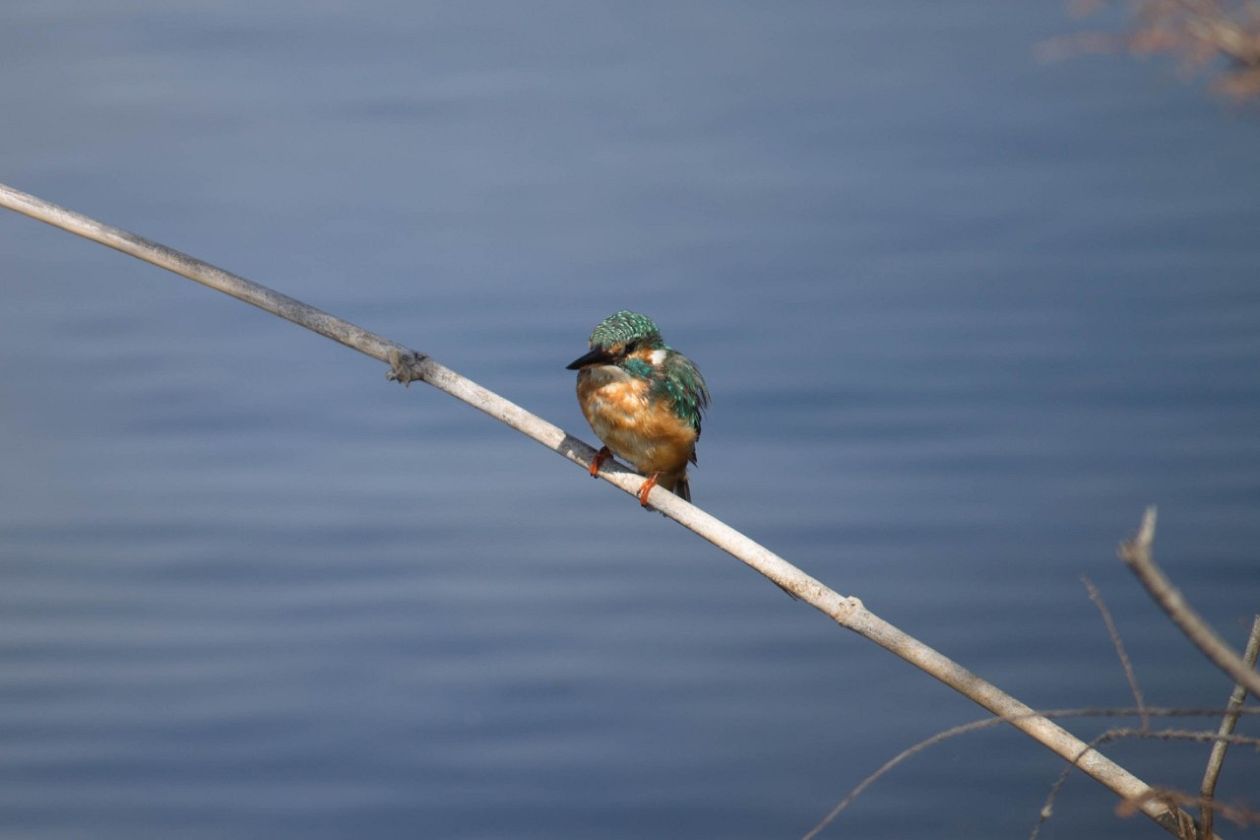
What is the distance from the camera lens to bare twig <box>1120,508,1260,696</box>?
0.78 meters

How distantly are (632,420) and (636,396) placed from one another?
1.7 inches

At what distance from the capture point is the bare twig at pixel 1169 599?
30.7 inches

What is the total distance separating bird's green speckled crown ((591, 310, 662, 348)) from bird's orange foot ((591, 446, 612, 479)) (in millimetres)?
169

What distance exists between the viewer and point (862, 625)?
5.14 ft

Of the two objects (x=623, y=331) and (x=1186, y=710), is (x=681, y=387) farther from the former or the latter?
(x=1186, y=710)

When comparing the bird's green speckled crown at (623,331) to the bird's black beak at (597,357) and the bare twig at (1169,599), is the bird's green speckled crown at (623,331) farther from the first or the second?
the bare twig at (1169,599)

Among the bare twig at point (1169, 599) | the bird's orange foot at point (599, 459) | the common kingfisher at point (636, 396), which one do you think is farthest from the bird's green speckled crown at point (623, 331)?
the bare twig at point (1169, 599)

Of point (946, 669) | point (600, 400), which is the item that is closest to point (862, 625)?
point (946, 669)

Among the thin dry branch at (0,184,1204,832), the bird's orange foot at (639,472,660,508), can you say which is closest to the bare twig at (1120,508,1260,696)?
the thin dry branch at (0,184,1204,832)

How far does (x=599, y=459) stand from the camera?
2.21 meters

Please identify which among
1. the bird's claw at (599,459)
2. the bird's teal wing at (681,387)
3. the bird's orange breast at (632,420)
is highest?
the bird's teal wing at (681,387)

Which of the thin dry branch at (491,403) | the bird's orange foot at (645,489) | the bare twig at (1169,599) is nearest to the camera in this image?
the bare twig at (1169,599)

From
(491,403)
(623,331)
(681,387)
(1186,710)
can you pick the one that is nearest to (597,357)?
(623,331)

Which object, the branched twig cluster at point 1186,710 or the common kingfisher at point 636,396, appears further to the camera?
the common kingfisher at point 636,396
